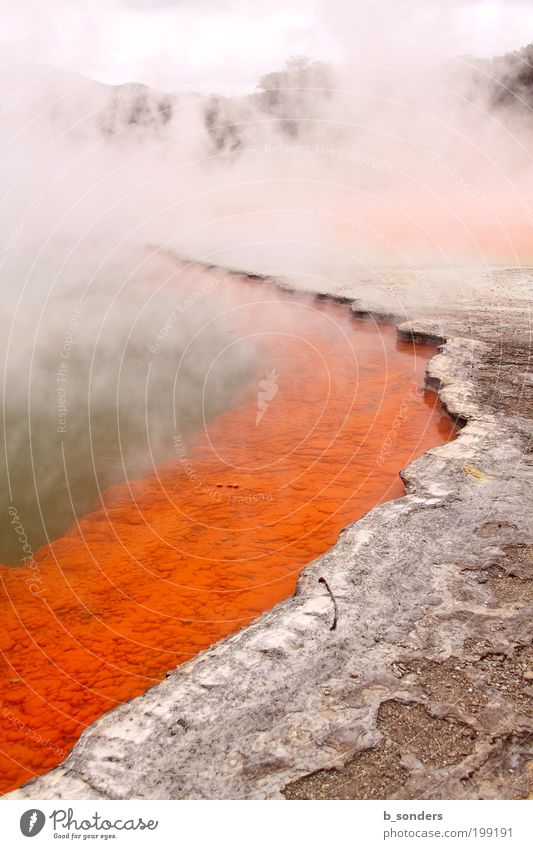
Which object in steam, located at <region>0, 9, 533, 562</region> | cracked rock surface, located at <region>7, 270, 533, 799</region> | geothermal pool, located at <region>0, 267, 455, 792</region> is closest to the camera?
cracked rock surface, located at <region>7, 270, 533, 799</region>

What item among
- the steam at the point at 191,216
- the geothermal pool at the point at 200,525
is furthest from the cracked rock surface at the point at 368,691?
the steam at the point at 191,216

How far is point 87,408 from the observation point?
916cm

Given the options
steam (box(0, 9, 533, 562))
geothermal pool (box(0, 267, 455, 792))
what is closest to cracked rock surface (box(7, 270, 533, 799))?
geothermal pool (box(0, 267, 455, 792))

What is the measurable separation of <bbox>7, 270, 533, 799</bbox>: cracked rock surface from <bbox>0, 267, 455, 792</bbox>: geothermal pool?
44 centimetres

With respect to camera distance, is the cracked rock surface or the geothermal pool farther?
the geothermal pool

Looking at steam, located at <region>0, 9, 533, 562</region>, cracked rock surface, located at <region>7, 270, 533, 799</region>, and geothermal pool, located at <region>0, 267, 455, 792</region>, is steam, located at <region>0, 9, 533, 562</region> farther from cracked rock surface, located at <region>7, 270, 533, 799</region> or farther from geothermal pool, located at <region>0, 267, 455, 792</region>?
cracked rock surface, located at <region>7, 270, 533, 799</region>

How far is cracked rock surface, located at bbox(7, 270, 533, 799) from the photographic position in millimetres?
2830

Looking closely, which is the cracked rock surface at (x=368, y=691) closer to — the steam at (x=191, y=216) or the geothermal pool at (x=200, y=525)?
the geothermal pool at (x=200, y=525)

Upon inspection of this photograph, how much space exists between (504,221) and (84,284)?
13.7 metres

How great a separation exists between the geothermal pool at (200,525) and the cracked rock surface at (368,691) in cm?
44

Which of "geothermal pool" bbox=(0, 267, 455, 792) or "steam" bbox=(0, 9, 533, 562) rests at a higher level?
"steam" bbox=(0, 9, 533, 562)

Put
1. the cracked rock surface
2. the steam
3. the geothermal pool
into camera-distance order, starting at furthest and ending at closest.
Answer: the steam < the geothermal pool < the cracked rock surface

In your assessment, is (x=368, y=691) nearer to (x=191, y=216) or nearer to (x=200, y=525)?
(x=200, y=525)

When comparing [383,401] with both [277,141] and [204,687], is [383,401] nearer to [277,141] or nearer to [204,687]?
[204,687]
